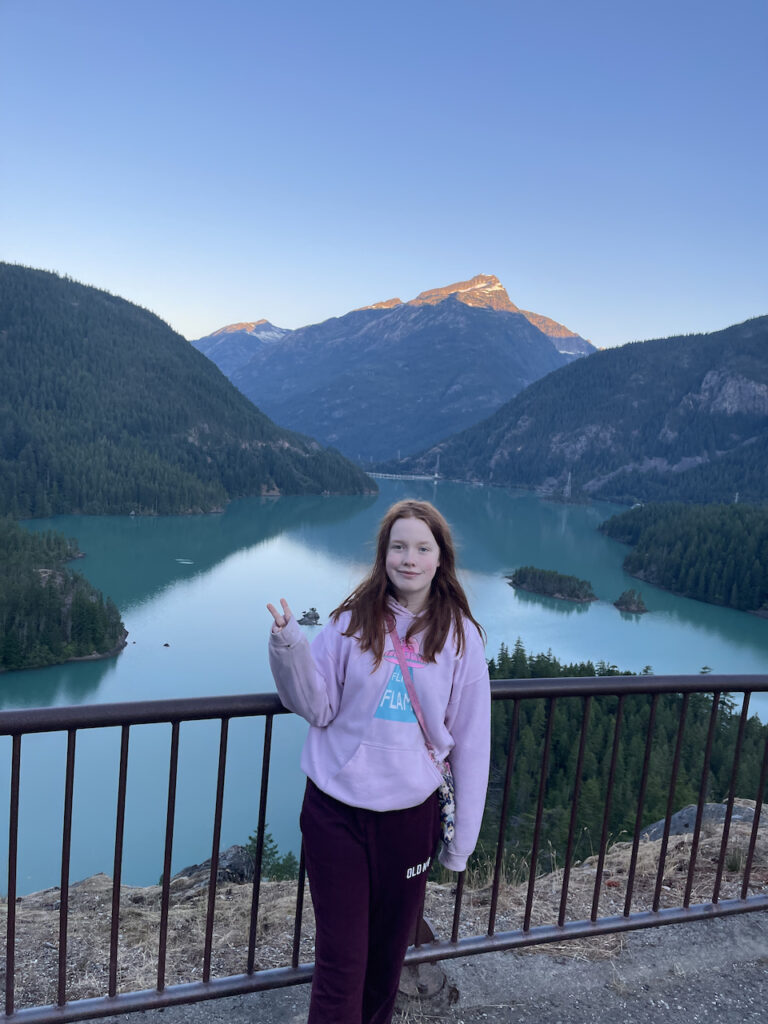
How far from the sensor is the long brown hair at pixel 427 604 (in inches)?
90.4

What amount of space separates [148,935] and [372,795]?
2.61m

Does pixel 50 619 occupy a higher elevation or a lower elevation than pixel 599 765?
lower

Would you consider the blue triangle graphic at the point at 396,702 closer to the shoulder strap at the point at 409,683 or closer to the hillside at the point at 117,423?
the shoulder strap at the point at 409,683

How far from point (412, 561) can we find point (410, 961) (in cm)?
167

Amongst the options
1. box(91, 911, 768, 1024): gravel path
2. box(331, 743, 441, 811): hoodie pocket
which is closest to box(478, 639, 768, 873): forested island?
box(91, 911, 768, 1024): gravel path

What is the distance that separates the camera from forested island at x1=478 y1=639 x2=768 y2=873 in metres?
20.2

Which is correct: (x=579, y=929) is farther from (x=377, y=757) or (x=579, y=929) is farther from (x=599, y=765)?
(x=599, y=765)

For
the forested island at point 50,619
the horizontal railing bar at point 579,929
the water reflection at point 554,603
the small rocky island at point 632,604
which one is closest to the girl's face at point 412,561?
the horizontal railing bar at point 579,929

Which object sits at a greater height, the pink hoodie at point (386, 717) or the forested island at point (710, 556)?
the pink hoodie at point (386, 717)

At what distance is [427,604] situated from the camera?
96.7 inches

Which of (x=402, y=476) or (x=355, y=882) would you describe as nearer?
(x=355, y=882)

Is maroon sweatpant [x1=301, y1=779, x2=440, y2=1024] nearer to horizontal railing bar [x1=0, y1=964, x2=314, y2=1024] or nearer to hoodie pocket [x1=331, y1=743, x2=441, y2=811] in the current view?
hoodie pocket [x1=331, y1=743, x2=441, y2=811]

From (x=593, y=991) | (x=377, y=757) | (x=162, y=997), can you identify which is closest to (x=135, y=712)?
(x=377, y=757)

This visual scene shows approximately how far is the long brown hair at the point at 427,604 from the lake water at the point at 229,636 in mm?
140
